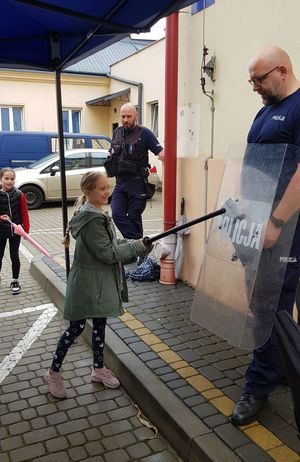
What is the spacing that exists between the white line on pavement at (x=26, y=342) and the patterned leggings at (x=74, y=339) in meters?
0.58

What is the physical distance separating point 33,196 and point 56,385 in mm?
9935

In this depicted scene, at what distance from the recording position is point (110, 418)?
9.90ft

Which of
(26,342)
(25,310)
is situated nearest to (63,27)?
(26,342)

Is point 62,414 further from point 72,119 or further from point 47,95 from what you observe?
point 72,119

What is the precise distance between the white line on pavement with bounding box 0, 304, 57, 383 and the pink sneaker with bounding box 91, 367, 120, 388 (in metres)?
0.71

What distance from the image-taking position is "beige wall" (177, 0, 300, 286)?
12.0ft

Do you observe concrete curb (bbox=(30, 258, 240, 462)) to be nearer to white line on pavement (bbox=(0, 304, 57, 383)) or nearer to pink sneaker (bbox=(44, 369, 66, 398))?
pink sneaker (bbox=(44, 369, 66, 398))

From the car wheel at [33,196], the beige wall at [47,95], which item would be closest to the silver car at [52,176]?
the car wheel at [33,196]

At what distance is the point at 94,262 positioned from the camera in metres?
3.06

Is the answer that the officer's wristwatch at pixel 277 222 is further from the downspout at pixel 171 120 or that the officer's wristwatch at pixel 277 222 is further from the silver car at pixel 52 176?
the silver car at pixel 52 176

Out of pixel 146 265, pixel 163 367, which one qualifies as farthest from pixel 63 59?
pixel 163 367

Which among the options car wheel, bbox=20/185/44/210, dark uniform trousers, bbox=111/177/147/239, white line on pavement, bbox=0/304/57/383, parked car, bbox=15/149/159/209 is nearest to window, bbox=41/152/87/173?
parked car, bbox=15/149/159/209

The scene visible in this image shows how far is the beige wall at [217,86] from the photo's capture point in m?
3.67

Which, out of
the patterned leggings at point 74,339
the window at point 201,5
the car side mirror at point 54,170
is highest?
the window at point 201,5
